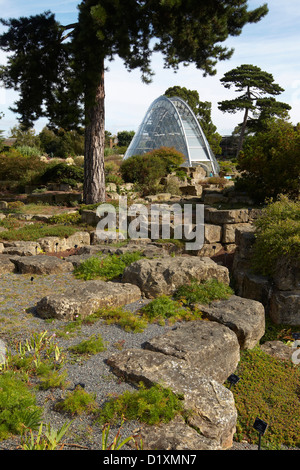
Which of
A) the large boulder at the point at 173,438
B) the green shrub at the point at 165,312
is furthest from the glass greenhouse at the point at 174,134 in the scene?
the large boulder at the point at 173,438

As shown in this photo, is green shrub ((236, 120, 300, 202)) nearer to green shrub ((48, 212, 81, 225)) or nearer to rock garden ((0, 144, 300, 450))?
rock garden ((0, 144, 300, 450))

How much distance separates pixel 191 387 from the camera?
3.46m

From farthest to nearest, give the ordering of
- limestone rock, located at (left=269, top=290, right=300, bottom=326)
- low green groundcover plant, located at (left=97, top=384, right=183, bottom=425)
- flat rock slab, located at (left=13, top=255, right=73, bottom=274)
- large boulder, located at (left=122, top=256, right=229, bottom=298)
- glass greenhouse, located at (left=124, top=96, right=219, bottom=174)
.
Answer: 1. glass greenhouse, located at (left=124, top=96, right=219, bottom=174)
2. flat rock slab, located at (left=13, top=255, right=73, bottom=274)
3. limestone rock, located at (left=269, top=290, right=300, bottom=326)
4. large boulder, located at (left=122, top=256, right=229, bottom=298)
5. low green groundcover plant, located at (left=97, top=384, right=183, bottom=425)

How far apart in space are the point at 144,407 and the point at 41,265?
405 cm

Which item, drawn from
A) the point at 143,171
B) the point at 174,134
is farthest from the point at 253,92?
the point at 143,171

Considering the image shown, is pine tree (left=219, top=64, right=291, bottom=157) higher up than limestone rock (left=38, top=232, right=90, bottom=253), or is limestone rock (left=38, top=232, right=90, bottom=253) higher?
pine tree (left=219, top=64, right=291, bottom=157)

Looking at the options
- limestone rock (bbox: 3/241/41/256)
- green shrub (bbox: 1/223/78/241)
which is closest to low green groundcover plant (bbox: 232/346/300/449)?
limestone rock (bbox: 3/241/41/256)

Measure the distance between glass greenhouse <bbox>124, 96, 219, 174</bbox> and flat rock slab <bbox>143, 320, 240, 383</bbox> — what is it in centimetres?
2691

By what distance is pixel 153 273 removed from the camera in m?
6.02

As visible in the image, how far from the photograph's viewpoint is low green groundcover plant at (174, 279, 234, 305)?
562 cm

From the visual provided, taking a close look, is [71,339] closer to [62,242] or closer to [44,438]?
[44,438]

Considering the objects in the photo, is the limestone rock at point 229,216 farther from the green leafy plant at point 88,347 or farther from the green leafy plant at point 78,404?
the green leafy plant at point 78,404

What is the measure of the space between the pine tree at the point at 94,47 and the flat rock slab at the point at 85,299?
9055 millimetres
